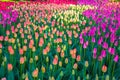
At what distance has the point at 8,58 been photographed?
4.56 m

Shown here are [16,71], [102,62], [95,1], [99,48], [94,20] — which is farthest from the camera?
[95,1]

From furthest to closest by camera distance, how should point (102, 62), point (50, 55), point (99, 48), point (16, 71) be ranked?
point (99, 48)
point (50, 55)
point (102, 62)
point (16, 71)

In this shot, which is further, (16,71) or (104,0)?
(104,0)

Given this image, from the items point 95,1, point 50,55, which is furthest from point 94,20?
point 95,1

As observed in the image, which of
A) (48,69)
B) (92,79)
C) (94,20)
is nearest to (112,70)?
(92,79)

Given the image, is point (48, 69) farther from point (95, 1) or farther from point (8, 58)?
point (95, 1)

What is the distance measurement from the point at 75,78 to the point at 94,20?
14.4ft

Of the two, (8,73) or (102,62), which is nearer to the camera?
(8,73)

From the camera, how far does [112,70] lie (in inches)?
175

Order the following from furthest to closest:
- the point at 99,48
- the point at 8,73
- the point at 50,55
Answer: the point at 99,48 → the point at 50,55 → the point at 8,73

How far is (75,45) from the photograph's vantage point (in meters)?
5.53

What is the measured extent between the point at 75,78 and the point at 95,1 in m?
15.5

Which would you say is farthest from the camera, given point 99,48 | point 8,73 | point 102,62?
point 99,48

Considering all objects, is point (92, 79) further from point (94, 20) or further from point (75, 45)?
point (94, 20)
